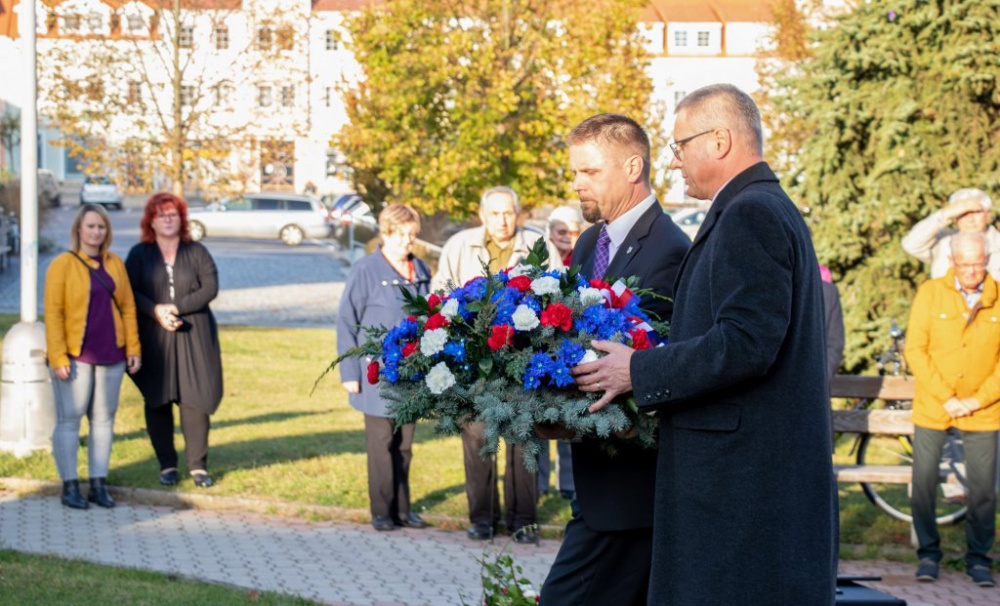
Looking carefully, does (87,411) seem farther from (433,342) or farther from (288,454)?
(433,342)

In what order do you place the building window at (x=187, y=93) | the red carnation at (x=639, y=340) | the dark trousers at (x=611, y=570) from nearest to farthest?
the red carnation at (x=639, y=340)
the dark trousers at (x=611, y=570)
the building window at (x=187, y=93)

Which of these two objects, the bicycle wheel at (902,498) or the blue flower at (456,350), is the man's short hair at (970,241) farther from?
the blue flower at (456,350)

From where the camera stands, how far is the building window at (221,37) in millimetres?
22203

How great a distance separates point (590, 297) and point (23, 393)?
25.1 ft

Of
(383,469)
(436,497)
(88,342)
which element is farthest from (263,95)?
(383,469)

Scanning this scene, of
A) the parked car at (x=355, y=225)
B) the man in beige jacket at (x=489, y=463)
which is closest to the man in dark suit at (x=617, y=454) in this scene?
the man in beige jacket at (x=489, y=463)

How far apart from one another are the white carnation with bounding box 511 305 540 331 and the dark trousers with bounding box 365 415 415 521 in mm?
4807

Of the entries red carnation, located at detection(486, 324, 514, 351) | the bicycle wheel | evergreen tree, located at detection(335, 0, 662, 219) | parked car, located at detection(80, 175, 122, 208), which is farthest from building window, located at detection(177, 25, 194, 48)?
parked car, located at detection(80, 175, 122, 208)

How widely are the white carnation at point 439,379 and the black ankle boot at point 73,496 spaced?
589 cm

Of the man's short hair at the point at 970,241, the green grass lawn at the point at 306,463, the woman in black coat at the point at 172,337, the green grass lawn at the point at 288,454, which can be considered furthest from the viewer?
the woman in black coat at the point at 172,337

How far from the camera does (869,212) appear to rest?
13672mm

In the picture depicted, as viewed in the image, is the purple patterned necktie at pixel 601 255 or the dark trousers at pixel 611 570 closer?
the dark trousers at pixel 611 570

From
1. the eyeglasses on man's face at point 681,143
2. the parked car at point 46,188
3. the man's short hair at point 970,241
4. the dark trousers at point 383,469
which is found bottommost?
the dark trousers at point 383,469

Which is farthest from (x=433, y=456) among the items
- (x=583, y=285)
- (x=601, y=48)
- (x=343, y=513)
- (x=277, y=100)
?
(x=277, y=100)
